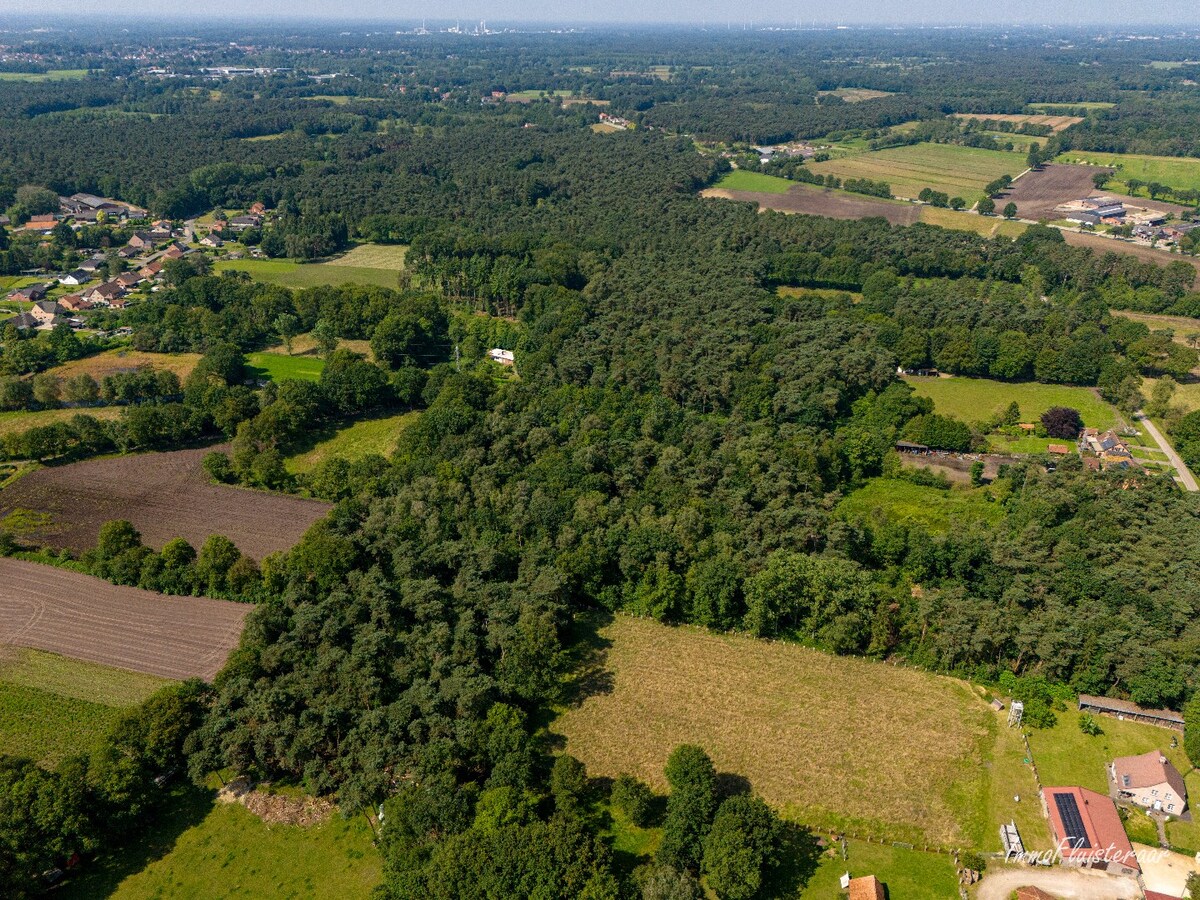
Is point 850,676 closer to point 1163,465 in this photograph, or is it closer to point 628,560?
point 628,560

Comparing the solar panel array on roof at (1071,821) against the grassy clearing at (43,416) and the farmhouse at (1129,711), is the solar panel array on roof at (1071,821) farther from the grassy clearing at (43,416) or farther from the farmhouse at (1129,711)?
the grassy clearing at (43,416)

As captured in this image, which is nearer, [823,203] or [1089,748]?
[1089,748]

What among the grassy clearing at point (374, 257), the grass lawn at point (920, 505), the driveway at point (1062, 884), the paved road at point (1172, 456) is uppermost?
the grassy clearing at point (374, 257)

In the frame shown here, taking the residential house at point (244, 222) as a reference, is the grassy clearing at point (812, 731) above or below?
below

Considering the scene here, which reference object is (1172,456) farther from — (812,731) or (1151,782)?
(812,731)

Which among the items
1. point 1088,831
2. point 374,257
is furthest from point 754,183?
point 1088,831

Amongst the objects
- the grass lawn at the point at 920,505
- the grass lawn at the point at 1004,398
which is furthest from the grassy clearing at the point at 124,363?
the grass lawn at the point at 1004,398
